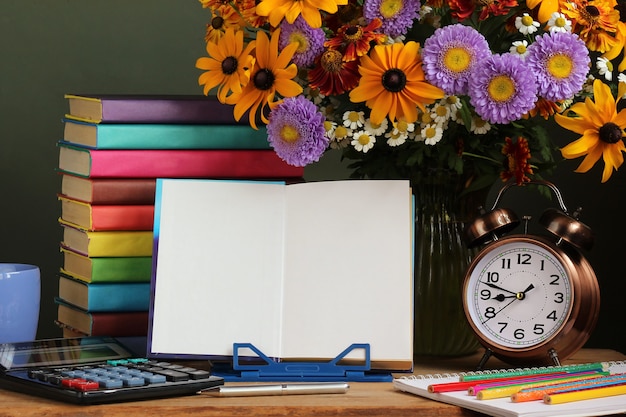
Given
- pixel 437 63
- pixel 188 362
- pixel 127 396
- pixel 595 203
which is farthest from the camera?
pixel 595 203

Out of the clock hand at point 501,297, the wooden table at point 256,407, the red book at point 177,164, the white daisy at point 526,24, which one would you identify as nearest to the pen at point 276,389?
the wooden table at point 256,407

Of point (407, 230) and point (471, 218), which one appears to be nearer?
point (407, 230)

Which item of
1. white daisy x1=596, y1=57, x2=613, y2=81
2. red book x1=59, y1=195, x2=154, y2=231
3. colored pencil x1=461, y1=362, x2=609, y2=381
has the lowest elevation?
colored pencil x1=461, y1=362, x2=609, y2=381

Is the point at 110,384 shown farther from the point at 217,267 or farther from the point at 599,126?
the point at 599,126

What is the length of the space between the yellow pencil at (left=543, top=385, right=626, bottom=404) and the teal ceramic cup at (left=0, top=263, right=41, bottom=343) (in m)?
0.59

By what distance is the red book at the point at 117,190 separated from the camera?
46.2 inches

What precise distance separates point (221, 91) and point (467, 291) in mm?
362

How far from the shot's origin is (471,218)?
119cm

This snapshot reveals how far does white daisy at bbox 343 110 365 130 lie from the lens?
1.08 metres

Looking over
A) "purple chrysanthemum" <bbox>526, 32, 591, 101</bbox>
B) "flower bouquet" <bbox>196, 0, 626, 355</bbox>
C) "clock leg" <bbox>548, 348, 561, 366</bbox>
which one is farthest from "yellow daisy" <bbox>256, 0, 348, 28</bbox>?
"clock leg" <bbox>548, 348, 561, 366</bbox>

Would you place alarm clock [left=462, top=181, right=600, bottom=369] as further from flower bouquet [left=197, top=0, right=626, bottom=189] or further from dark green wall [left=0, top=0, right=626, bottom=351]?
dark green wall [left=0, top=0, right=626, bottom=351]

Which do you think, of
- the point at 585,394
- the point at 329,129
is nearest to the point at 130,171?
the point at 329,129

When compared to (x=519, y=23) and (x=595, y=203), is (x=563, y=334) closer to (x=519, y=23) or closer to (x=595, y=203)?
(x=519, y=23)

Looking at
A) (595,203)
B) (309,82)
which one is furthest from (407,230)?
(595,203)
